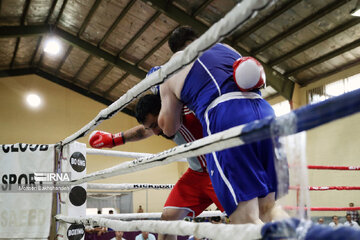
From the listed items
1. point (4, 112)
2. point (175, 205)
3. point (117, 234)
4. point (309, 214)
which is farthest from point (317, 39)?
point (4, 112)

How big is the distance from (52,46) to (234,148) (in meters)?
8.22

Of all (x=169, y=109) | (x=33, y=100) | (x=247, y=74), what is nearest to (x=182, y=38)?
(x=169, y=109)

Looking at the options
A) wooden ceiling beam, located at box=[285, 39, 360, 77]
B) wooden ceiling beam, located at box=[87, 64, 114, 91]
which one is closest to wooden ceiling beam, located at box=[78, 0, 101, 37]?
wooden ceiling beam, located at box=[87, 64, 114, 91]

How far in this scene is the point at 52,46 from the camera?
833 cm

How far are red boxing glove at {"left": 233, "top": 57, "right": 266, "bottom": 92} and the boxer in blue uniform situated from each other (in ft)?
0.18

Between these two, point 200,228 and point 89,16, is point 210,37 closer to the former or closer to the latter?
point 200,228

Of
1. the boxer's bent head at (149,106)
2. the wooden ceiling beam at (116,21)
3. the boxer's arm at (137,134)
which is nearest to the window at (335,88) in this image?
the wooden ceiling beam at (116,21)

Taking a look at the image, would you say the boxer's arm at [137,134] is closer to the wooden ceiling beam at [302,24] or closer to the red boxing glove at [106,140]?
the red boxing glove at [106,140]

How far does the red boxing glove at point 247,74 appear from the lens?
0.94m

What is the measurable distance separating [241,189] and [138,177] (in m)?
9.73

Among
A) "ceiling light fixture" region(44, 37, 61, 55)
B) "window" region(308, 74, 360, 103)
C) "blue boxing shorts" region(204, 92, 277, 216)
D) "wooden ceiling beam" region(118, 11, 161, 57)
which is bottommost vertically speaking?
"blue boxing shorts" region(204, 92, 277, 216)

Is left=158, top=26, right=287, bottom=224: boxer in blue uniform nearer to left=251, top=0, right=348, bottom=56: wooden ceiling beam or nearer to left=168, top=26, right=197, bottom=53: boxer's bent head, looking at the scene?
left=168, top=26, right=197, bottom=53: boxer's bent head

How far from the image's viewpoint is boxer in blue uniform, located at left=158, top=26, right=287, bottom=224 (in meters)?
0.93

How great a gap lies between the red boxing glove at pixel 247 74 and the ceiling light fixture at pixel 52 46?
7945mm
